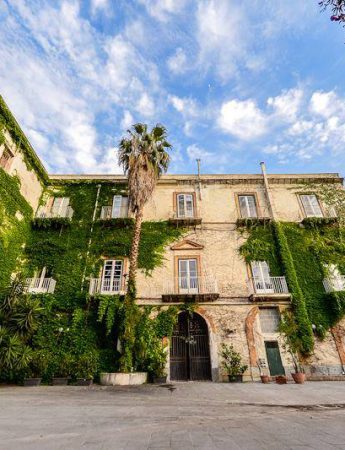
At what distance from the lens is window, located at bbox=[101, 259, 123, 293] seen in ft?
52.7

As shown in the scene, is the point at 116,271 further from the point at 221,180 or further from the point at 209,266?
the point at 221,180

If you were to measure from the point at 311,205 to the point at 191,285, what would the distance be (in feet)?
37.0

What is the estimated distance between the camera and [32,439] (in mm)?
4109

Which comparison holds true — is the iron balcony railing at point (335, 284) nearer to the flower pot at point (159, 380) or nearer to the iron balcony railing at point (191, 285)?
the iron balcony railing at point (191, 285)

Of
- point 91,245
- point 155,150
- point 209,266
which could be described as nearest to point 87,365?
point 91,245

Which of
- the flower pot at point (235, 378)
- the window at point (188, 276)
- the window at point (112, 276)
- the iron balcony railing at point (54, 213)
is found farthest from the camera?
the iron balcony railing at point (54, 213)

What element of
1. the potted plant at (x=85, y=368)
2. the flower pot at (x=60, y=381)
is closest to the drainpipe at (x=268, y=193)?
the potted plant at (x=85, y=368)

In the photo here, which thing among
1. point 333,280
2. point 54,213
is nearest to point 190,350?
point 333,280

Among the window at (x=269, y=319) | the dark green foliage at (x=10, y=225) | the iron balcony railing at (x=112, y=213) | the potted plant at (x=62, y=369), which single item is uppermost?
the iron balcony railing at (x=112, y=213)

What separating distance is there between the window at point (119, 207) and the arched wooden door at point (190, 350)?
852 cm

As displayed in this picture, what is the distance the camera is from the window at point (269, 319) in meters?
15.0

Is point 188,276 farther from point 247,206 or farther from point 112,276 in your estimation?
point 247,206

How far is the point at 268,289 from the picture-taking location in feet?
52.7

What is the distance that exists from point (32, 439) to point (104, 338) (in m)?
11.0
